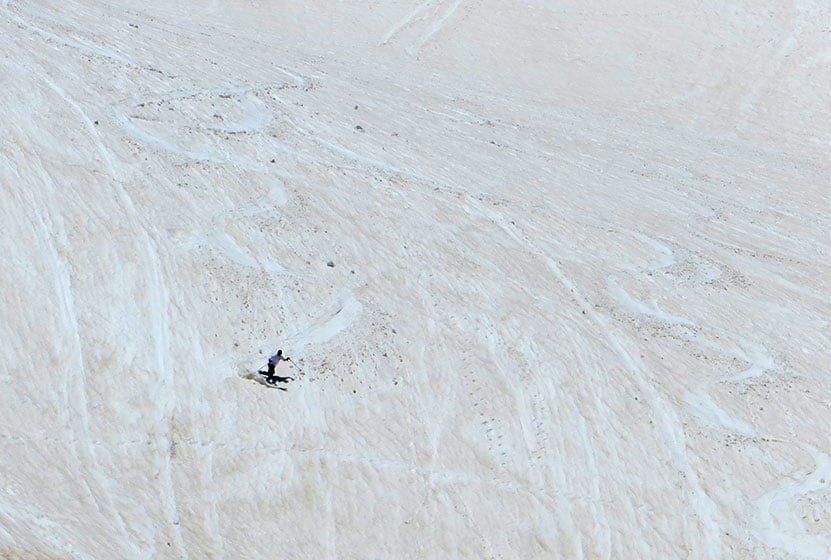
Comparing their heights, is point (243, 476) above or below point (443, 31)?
below

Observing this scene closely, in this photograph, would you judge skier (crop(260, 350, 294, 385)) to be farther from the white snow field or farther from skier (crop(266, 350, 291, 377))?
the white snow field

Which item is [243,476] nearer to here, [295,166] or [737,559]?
[737,559]

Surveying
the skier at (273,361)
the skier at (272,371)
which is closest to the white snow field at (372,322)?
the skier at (272,371)

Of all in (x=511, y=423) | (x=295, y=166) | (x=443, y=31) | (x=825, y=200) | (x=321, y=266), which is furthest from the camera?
(x=443, y=31)

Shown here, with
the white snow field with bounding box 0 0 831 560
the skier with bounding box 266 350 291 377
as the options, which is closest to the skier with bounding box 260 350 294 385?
the skier with bounding box 266 350 291 377

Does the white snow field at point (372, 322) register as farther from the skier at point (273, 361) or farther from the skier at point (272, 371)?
the skier at point (273, 361)

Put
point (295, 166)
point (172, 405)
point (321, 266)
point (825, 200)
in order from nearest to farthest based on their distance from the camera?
point (172, 405)
point (321, 266)
point (295, 166)
point (825, 200)

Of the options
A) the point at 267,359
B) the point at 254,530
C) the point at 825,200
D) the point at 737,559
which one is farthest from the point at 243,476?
the point at 825,200

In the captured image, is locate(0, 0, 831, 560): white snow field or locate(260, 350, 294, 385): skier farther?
locate(260, 350, 294, 385): skier
